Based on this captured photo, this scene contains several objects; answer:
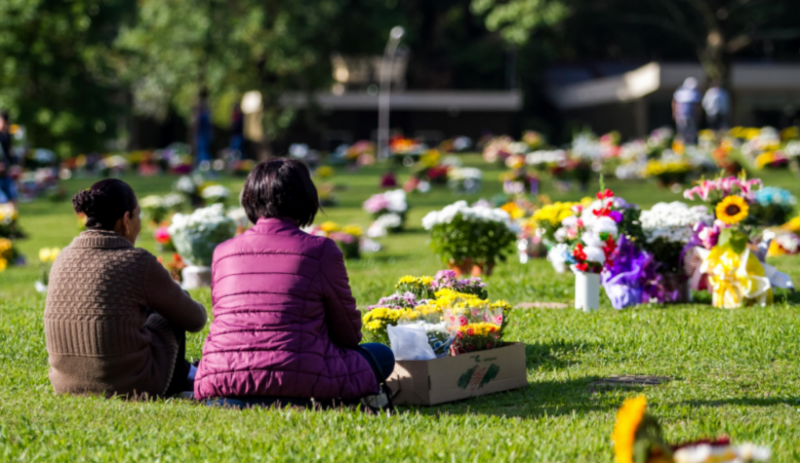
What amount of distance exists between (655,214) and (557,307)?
1.17 meters

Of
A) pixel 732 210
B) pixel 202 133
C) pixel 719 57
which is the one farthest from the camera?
pixel 719 57

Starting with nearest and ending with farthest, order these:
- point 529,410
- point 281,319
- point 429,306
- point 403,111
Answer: point 281,319 → point 529,410 → point 429,306 → point 403,111

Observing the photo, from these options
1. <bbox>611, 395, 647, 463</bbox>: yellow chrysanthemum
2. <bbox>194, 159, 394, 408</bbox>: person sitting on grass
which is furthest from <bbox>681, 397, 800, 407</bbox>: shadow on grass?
<bbox>611, 395, 647, 463</bbox>: yellow chrysanthemum

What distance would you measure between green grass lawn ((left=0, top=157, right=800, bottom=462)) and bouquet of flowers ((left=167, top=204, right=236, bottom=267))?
181cm

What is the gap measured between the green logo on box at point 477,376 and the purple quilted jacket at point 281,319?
2.70 ft

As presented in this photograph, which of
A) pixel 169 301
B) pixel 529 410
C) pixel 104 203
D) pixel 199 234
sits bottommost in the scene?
pixel 529 410

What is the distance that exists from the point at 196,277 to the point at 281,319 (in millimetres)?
6118

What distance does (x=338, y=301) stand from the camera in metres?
4.67

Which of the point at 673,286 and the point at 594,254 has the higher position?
the point at 594,254

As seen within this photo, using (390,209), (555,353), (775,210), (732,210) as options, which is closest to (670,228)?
(732,210)

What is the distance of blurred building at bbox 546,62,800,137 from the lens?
43.2m

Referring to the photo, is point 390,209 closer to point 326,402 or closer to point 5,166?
point 5,166

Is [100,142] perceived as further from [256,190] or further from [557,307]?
[256,190]

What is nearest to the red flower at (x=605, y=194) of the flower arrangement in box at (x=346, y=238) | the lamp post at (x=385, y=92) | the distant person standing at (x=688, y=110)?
the flower arrangement in box at (x=346, y=238)
